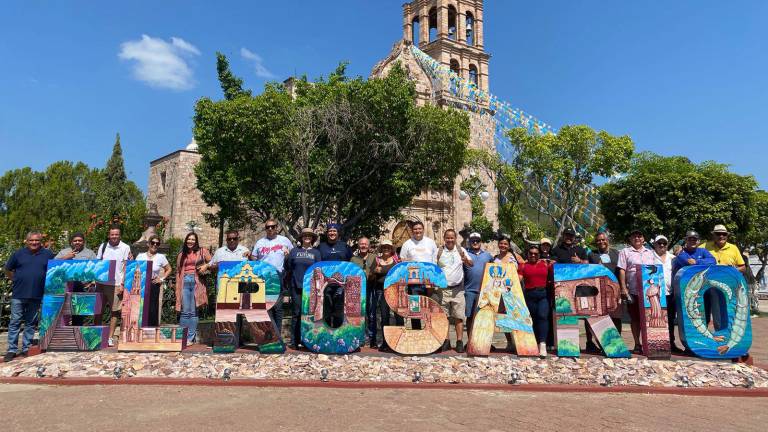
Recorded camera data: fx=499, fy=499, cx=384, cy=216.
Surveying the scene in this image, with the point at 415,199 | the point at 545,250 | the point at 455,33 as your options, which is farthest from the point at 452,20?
the point at 545,250

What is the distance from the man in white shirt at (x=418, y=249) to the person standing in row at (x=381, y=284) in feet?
0.71

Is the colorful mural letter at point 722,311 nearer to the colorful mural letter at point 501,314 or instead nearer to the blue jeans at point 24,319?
the colorful mural letter at point 501,314

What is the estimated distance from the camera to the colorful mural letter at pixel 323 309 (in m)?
6.93

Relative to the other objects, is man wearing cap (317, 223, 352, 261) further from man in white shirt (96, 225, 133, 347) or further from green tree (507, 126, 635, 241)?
green tree (507, 126, 635, 241)

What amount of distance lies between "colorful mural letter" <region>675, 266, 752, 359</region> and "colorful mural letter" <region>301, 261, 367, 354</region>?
4540mm

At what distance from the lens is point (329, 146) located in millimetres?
16594

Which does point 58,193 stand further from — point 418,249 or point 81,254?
point 418,249

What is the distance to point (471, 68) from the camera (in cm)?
4647

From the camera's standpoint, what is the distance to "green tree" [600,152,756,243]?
18.8 m

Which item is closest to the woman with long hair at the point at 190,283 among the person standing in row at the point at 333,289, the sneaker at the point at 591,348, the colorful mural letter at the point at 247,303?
the colorful mural letter at the point at 247,303

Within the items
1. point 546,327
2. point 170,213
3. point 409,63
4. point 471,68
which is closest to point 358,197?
point 546,327

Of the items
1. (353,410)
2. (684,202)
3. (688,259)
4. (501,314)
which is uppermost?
(684,202)

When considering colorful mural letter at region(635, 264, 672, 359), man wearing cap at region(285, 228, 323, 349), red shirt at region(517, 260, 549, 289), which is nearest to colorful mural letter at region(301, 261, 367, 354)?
man wearing cap at region(285, 228, 323, 349)

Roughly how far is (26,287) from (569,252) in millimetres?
8102
